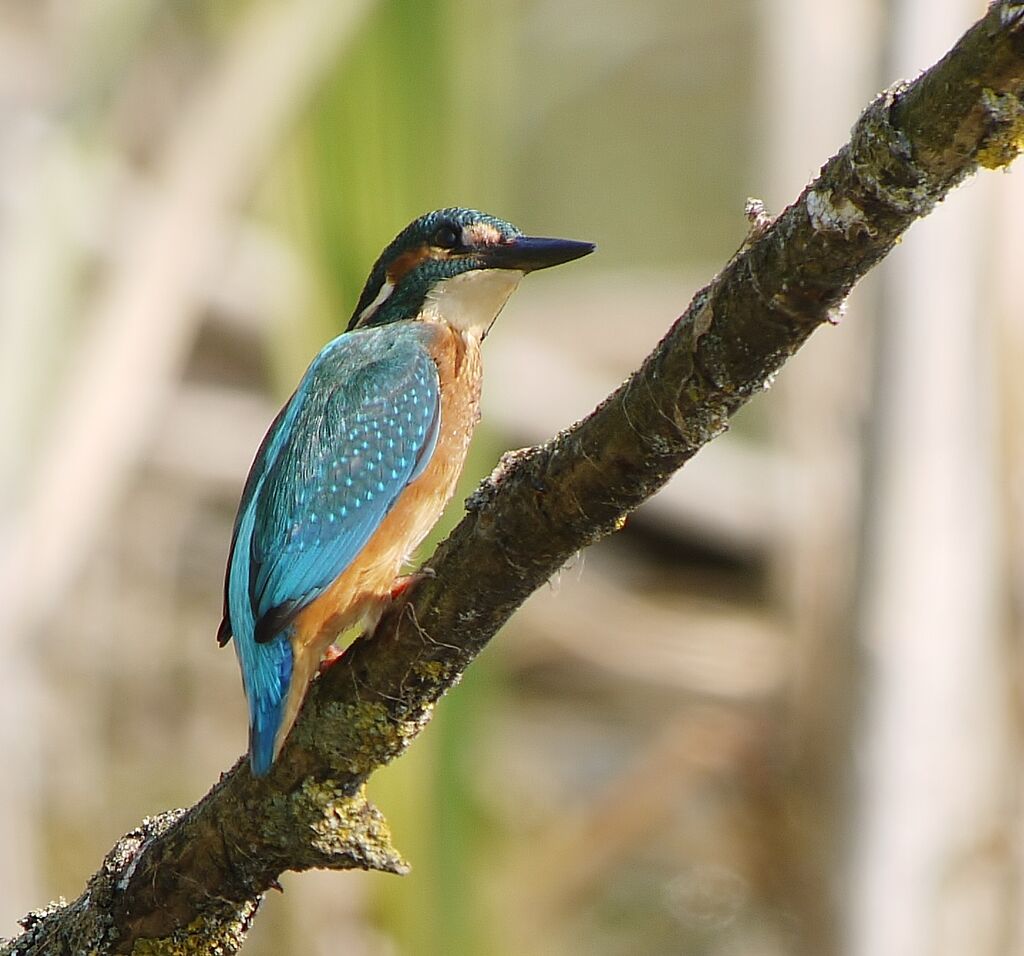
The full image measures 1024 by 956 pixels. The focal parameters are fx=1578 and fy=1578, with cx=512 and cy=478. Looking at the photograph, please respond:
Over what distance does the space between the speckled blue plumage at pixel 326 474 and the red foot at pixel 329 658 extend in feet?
0.27

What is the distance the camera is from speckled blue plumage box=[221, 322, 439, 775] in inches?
95.7

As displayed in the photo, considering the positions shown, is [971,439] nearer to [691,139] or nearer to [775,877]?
[775,877]

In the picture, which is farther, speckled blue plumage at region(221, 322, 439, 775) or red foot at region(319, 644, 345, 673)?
speckled blue plumage at region(221, 322, 439, 775)

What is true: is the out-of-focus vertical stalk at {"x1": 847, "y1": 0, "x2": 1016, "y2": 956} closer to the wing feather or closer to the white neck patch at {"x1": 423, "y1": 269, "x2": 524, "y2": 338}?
the white neck patch at {"x1": 423, "y1": 269, "x2": 524, "y2": 338}

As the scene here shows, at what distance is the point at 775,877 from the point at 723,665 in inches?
28.8

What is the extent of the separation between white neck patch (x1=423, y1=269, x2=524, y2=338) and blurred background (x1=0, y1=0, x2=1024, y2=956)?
0.25 metres

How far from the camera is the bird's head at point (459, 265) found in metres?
2.81

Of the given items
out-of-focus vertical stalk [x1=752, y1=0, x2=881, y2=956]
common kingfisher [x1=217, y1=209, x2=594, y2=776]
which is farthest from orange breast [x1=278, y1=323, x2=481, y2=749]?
out-of-focus vertical stalk [x1=752, y1=0, x2=881, y2=956]

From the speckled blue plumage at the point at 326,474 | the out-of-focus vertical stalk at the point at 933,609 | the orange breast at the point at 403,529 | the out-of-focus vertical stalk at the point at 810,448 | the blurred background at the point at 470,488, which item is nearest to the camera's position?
the orange breast at the point at 403,529

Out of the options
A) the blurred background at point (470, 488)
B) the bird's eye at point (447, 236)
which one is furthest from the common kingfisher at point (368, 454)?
the blurred background at point (470, 488)

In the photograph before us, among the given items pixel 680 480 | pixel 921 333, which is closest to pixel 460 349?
pixel 921 333

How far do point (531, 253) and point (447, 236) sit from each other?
0.20 m

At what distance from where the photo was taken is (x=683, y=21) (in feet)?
30.0

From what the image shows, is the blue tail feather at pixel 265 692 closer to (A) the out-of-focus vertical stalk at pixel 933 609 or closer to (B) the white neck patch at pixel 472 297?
(B) the white neck patch at pixel 472 297
